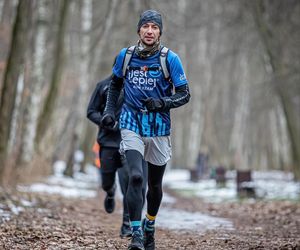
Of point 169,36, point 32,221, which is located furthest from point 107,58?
point 32,221

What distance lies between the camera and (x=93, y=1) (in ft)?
83.5

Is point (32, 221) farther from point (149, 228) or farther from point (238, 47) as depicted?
point (238, 47)

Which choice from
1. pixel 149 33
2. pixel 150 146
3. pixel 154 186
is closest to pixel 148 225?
pixel 154 186

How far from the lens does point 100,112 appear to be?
A: 7.83 meters

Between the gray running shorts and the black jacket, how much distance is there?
1704 mm

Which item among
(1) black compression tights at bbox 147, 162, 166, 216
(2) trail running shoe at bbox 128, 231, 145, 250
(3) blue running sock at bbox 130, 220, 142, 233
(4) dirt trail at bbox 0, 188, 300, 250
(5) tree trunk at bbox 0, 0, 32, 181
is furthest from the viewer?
(5) tree trunk at bbox 0, 0, 32, 181

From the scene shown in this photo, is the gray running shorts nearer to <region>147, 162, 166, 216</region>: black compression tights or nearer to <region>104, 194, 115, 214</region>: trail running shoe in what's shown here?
<region>147, 162, 166, 216</region>: black compression tights

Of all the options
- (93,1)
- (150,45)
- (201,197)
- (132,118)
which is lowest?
(201,197)

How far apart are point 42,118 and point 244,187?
731 centimetres

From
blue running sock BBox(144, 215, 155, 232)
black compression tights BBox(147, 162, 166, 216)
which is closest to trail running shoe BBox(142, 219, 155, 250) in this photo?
blue running sock BBox(144, 215, 155, 232)

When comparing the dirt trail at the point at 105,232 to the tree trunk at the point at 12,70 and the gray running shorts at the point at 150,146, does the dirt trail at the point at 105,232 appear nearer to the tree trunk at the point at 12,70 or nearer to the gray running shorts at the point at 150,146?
the gray running shorts at the point at 150,146

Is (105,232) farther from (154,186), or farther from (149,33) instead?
(149,33)

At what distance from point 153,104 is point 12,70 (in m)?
5.90

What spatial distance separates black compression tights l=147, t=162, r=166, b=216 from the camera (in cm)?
590
